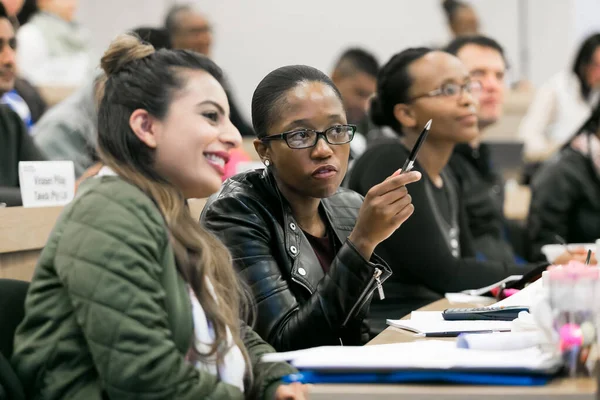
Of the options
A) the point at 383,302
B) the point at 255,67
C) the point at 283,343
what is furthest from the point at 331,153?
the point at 255,67

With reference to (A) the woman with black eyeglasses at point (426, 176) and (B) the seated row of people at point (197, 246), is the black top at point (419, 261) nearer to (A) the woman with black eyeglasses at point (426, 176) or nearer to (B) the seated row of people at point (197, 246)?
(A) the woman with black eyeglasses at point (426, 176)

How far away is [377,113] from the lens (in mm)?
3041

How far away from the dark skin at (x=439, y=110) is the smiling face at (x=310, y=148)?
2.75 ft

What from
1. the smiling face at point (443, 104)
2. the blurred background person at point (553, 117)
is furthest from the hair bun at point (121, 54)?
the blurred background person at point (553, 117)

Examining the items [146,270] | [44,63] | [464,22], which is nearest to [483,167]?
[146,270]

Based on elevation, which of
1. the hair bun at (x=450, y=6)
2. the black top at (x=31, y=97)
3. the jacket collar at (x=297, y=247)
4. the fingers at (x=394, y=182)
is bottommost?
the hair bun at (x=450, y=6)

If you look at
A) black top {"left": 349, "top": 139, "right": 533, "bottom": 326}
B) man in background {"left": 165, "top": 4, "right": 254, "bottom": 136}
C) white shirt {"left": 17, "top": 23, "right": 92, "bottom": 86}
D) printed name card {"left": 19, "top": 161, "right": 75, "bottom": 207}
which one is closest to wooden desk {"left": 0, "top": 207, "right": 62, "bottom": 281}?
printed name card {"left": 19, "top": 161, "right": 75, "bottom": 207}

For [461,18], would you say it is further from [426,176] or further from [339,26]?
[426,176]

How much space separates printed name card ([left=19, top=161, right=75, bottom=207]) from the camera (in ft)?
7.50

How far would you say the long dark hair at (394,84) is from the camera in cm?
290

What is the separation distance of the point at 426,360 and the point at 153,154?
2.03 ft

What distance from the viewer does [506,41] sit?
26.0 ft

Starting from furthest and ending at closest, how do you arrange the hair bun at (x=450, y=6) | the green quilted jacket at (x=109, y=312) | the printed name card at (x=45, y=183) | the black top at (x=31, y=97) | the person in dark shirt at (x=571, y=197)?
the hair bun at (x=450, y=6), the black top at (x=31, y=97), the person in dark shirt at (x=571, y=197), the printed name card at (x=45, y=183), the green quilted jacket at (x=109, y=312)

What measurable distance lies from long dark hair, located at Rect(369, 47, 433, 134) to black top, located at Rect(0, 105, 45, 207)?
1.23m
